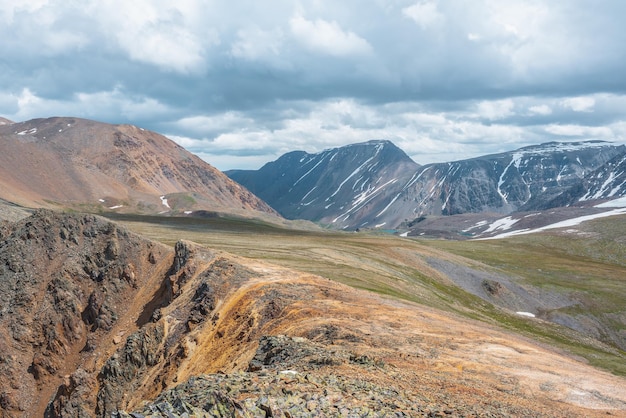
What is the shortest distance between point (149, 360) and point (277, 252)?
4045 centimetres

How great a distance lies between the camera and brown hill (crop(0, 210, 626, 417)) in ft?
70.0

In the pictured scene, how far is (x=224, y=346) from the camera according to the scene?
39.5 m

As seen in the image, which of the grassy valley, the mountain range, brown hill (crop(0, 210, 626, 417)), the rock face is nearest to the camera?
brown hill (crop(0, 210, 626, 417))

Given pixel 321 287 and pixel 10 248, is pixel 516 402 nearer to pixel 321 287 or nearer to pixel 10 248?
pixel 321 287

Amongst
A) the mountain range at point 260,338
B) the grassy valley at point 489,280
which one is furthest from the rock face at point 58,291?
the grassy valley at point 489,280

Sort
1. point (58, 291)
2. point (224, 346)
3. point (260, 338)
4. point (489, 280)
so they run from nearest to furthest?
1. point (260, 338)
2. point (224, 346)
3. point (58, 291)
4. point (489, 280)

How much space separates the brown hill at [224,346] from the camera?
21.3 metres

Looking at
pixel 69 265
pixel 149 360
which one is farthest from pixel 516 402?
pixel 69 265

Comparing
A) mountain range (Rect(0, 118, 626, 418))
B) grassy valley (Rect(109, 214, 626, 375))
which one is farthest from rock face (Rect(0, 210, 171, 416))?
grassy valley (Rect(109, 214, 626, 375))

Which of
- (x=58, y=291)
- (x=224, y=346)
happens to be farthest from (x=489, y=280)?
(x=58, y=291)

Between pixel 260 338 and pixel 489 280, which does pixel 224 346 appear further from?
pixel 489 280

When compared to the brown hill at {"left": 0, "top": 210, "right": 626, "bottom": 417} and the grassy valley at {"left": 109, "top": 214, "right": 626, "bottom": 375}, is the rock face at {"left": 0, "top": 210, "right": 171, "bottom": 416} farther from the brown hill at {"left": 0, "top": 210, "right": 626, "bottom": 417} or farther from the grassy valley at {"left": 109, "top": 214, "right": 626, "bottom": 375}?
the grassy valley at {"left": 109, "top": 214, "right": 626, "bottom": 375}

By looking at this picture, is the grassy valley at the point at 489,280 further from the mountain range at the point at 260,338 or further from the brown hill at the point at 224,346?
the brown hill at the point at 224,346

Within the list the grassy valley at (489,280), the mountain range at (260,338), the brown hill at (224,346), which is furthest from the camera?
the grassy valley at (489,280)
